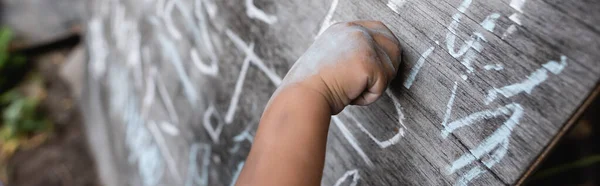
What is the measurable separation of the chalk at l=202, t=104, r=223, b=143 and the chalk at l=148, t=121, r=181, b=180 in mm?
305

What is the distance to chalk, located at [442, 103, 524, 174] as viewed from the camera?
651 mm

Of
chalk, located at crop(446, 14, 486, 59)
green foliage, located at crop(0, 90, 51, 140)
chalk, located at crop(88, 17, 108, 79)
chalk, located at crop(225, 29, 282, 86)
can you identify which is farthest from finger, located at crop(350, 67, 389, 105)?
green foliage, located at crop(0, 90, 51, 140)

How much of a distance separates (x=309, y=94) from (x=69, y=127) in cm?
282

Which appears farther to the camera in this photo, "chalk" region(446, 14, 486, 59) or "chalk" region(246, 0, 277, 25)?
"chalk" region(246, 0, 277, 25)

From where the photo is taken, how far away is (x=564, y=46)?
58 centimetres

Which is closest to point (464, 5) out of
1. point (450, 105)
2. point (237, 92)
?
point (450, 105)

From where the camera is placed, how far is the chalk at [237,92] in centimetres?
121

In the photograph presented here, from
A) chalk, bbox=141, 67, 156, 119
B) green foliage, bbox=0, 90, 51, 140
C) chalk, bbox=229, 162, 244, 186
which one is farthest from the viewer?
green foliage, bbox=0, 90, 51, 140

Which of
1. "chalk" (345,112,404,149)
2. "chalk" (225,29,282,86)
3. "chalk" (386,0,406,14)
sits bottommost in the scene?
"chalk" (345,112,404,149)

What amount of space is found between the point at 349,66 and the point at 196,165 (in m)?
0.99

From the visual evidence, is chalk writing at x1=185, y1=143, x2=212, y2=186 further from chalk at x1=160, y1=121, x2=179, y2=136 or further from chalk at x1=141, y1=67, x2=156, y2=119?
chalk at x1=141, y1=67, x2=156, y2=119

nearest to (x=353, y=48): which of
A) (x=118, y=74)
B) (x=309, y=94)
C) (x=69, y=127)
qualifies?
(x=309, y=94)

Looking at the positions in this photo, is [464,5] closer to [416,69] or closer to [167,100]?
[416,69]

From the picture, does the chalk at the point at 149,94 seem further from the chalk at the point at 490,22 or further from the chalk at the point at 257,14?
the chalk at the point at 490,22
